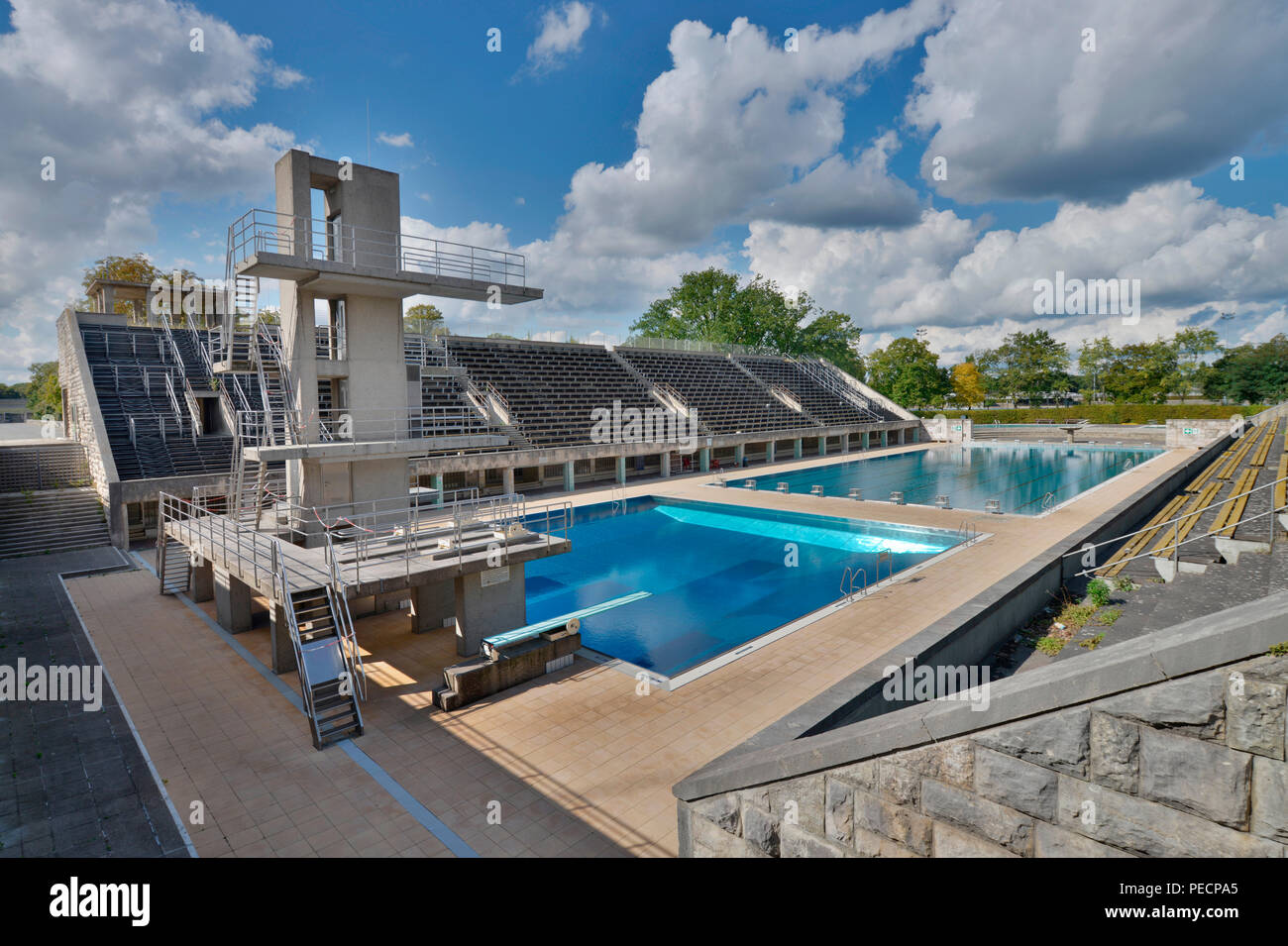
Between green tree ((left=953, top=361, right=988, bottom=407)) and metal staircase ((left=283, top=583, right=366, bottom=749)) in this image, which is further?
green tree ((left=953, top=361, right=988, bottom=407))

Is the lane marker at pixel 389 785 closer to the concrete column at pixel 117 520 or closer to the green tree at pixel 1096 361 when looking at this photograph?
the concrete column at pixel 117 520

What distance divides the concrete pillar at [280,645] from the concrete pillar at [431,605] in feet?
6.27

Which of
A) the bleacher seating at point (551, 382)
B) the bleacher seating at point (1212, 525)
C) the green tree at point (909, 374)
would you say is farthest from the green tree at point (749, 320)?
the bleacher seating at point (1212, 525)

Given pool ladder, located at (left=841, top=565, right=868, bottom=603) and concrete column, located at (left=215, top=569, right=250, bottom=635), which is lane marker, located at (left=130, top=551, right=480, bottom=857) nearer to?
concrete column, located at (left=215, top=569, right=250, bottom=635)

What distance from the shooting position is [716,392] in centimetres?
3575

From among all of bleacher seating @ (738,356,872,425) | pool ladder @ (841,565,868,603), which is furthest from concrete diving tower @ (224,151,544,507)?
bleacher seating @ (738,356,872,425)

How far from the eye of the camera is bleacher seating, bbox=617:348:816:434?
1303 inches

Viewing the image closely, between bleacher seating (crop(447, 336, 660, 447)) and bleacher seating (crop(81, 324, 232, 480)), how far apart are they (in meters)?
9.50
